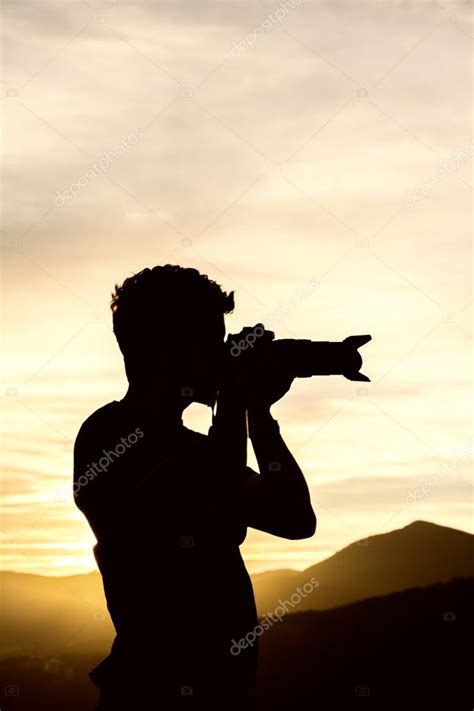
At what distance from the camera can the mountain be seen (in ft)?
480

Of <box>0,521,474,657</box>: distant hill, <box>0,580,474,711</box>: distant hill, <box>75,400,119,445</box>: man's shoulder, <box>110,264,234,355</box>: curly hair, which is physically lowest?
<box>0,521,474,657</box>: distant hill

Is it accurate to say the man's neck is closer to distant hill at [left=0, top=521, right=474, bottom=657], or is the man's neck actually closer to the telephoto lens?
the telephoto lens

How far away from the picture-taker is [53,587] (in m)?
140

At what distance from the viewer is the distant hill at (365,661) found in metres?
67.7

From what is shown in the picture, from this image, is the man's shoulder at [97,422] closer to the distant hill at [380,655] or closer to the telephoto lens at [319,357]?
the telephoto lens at [319,357]

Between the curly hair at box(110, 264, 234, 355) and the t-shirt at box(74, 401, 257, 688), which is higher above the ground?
the curly hair at box(110, 264, 234, 355)

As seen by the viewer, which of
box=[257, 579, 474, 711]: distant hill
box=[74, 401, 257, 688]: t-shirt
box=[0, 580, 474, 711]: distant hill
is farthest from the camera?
box=[0, 580, 474, 711]: distant hill

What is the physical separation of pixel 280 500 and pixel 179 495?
1.01 ft

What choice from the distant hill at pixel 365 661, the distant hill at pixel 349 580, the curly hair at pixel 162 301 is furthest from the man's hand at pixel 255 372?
the distant hill at pixel 349 580

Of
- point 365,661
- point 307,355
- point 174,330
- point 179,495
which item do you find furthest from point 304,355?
point 365,661

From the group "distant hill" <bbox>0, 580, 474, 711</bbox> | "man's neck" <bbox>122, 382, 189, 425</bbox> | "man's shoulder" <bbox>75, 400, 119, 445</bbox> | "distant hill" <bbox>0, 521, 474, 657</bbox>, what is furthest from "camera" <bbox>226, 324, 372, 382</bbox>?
"distant hill" <bbox>0, 521, 474, 657</bbox>

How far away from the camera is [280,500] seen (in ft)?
10.9

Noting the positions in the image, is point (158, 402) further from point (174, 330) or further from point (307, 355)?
point (307, 355)

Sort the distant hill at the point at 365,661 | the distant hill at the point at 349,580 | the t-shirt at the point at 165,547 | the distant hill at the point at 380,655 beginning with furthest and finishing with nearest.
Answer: the distant hill at the point at 349,580 → the distant hill at the point at 365,661 → the distant hill at the point at 380,655 → the t-shirt at the point at 165,547
